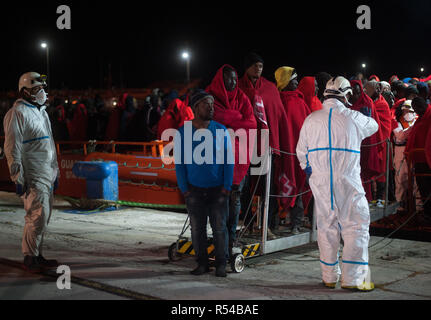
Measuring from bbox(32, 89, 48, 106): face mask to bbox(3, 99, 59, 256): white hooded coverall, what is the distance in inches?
4.7

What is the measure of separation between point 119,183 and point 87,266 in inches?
232

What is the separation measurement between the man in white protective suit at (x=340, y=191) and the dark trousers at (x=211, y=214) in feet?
3.30

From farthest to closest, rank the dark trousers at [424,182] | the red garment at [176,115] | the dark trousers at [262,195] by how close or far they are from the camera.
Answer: the red garment at [176,115] → the dark trousers at [424,182] → the dark trousers at [262,195]

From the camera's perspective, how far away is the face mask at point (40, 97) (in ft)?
21.2

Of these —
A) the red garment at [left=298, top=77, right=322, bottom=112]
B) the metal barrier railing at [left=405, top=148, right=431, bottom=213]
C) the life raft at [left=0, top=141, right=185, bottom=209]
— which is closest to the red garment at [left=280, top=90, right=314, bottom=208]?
the red garment at [left=298, top=77, right=322, bottom=112]

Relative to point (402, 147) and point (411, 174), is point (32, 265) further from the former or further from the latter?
point (402, 147)

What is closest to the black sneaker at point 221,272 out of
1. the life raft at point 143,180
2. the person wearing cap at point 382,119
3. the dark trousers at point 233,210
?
the dark trousers at point 233,210

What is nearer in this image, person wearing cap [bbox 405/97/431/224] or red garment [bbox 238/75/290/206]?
red garment [bbox 238/75/290/206]

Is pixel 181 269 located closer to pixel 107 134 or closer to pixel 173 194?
pixel 173 194

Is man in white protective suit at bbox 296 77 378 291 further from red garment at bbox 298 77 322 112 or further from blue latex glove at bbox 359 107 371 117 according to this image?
blue latex glove at bbox 359 107 371 117

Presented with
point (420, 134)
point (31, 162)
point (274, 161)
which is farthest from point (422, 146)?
point (31, 162)

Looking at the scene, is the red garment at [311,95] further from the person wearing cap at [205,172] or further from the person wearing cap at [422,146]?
the person wearing cap at [205,172]

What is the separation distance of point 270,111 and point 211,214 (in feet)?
6.19

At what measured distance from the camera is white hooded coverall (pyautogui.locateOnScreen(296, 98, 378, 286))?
17.9 feet
